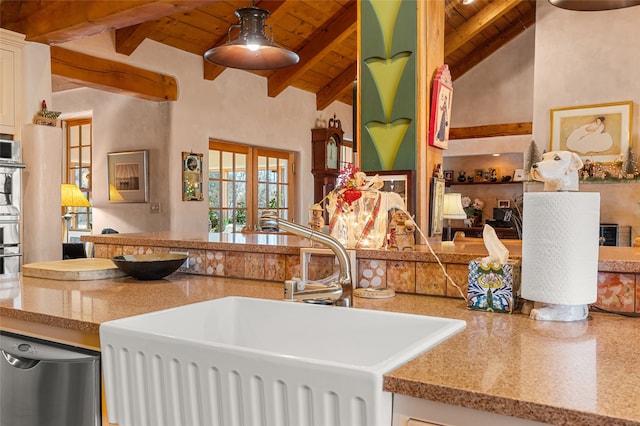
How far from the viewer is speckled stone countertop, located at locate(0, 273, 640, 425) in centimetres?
80

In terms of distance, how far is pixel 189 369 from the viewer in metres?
1.10

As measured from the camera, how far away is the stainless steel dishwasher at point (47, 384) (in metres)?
1.37

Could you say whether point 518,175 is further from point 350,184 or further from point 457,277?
point 457,277

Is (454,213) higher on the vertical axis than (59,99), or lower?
lower

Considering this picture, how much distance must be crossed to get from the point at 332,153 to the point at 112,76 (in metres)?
3.30

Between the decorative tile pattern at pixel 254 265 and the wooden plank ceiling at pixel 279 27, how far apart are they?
7.46ft

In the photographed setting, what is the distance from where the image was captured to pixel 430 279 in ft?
5.46

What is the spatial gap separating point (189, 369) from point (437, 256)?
828 mm

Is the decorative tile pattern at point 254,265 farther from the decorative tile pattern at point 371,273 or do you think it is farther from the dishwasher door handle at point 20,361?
the dishwasher door handle at point 20,361

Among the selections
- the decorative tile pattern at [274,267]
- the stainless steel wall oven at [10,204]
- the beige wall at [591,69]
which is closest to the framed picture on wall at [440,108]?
the decorative tile pattern at [274,267]

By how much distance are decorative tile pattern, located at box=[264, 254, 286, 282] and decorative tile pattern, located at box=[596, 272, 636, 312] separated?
3.29 feet

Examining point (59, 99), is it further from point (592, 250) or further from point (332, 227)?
point (592, 250)

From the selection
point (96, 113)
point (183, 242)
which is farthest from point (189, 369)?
point (96, 113)

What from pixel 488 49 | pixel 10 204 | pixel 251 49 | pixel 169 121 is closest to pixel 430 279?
pixel 251 49
